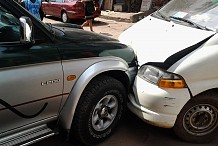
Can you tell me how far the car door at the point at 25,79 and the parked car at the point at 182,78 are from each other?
1.03 metres

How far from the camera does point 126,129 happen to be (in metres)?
3.58

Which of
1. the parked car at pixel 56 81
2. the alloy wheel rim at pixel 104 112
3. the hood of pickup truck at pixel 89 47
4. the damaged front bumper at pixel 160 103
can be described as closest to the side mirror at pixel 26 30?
the parked car at pixel 56 81

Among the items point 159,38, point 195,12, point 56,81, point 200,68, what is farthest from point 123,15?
point 56,81

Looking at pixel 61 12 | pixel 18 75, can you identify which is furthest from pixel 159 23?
pixel 61 12

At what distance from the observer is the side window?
8.29 feet

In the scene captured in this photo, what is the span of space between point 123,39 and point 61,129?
5.54ft

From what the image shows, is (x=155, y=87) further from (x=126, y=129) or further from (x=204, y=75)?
(x=126, y=129)

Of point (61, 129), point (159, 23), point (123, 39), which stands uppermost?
point (159, 23)

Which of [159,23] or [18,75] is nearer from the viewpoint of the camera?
[18,75]

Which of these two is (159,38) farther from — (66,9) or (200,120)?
(66,9)

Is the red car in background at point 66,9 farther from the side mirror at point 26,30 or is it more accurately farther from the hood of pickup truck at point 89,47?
the side mirror at point 26,30

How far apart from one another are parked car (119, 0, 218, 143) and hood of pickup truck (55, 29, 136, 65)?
25 centimetres

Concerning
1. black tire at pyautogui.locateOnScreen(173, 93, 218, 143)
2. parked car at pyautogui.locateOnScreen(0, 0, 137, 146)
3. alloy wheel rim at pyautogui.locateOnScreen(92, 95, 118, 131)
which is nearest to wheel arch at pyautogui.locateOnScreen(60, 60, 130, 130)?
parked car at pyautogui.locateOnScreen(0, 0, 137, 146)

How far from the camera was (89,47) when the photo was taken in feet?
9.68
